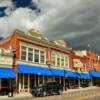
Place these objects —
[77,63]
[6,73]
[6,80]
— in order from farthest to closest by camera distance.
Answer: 1. [77,63]
2. [6,80]
3. [6,73]

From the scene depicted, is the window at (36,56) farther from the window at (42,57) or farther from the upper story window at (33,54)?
the window at (42,57)

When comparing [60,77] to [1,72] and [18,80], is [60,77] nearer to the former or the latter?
[18,80]

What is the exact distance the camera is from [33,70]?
48562 mm

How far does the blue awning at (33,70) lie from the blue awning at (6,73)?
1.64m

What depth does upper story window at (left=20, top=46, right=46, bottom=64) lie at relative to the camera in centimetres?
4856

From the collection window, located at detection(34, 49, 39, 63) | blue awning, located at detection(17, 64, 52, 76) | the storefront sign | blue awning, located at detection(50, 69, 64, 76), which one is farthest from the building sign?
the storefront sign

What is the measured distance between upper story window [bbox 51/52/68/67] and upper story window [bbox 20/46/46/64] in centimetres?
380

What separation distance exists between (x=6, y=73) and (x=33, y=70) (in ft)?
23.9

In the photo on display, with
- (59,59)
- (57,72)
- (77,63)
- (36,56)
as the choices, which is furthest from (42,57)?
(77,63)

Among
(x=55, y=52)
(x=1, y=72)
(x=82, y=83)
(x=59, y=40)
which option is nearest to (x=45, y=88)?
(x=1, y=72)

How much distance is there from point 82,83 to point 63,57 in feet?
39.2

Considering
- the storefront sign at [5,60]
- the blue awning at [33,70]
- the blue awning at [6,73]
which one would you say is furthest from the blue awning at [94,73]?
the blue awning at [6,73]

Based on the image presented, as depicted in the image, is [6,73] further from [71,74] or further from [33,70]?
[71,74]

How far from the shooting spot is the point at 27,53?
1944 inches
